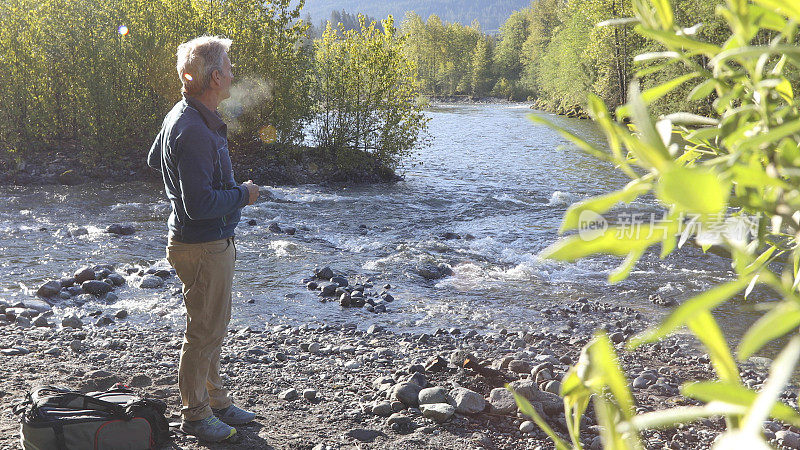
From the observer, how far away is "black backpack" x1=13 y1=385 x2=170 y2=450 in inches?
158

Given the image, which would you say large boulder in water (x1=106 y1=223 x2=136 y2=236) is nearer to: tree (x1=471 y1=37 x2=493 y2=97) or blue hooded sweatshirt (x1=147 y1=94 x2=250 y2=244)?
blue hooded sweatshirt (x1=147 y1=94 x2=250 y2=244)

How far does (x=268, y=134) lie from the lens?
17.3 m

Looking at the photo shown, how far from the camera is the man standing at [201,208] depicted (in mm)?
4156

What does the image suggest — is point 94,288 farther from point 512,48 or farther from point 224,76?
point 512,48

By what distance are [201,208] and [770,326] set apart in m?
4.01

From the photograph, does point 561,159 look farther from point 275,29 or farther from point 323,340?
point 323,340

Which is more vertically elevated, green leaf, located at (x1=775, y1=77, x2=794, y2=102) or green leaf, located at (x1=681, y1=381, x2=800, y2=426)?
green leaf, located at (x1=775, y1=77, x2=794, y2=102)

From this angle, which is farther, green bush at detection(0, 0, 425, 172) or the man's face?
green bush at detection(0, 0, 425, 172)

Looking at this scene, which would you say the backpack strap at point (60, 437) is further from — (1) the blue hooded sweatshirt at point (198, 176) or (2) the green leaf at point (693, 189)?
(2) the green leaf at point (693, 189)

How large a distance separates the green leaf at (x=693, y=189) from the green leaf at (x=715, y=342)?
159mm

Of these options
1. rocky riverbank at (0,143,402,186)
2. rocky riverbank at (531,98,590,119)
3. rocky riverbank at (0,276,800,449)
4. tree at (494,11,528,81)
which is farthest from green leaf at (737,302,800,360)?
tree at (494,11,528,81)

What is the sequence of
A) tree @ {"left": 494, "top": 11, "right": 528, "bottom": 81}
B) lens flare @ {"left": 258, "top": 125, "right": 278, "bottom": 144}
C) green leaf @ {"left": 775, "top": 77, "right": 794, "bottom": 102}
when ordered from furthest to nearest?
tree @ {"left": 494, "top": 11, "right": 528, "bottom": 81}, lens flare @ {"left": 258, "top": 125, "right": 278, "bottom": 144}, green leaf @ {"left": 775, "top": 77, "right": 794, "bottom": 102}

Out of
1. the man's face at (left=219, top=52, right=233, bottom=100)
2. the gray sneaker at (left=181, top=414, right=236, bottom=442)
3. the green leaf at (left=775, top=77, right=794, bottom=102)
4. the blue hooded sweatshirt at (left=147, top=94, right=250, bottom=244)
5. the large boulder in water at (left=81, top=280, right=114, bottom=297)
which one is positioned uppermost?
the man's face at (left=219, top=52, right=233, bottom=100)

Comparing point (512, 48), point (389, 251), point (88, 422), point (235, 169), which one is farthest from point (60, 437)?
point (512, 48)
